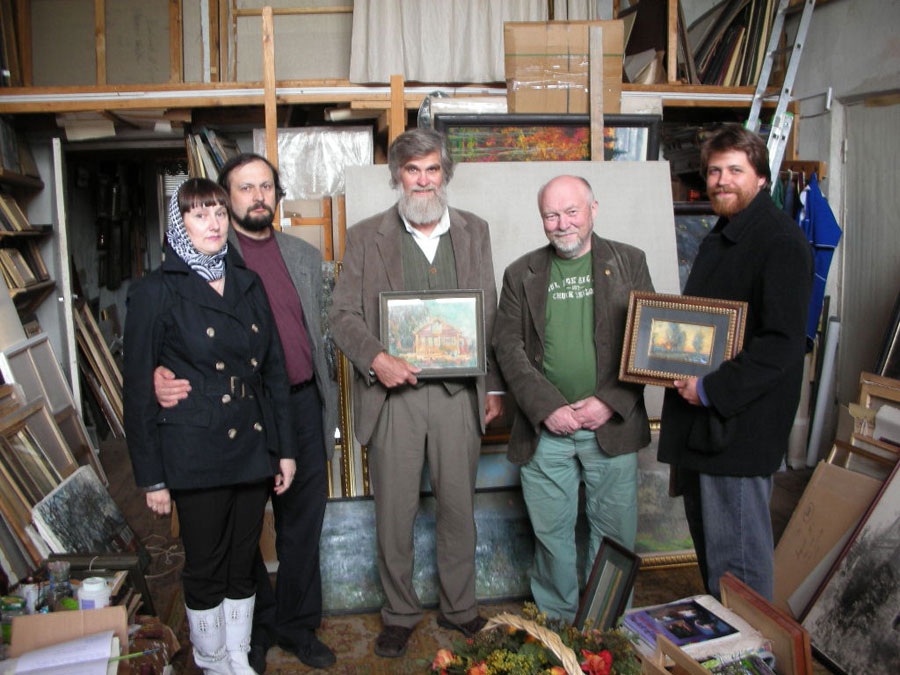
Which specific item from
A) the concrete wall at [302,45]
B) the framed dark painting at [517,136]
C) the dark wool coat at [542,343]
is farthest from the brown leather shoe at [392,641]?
the concrete wall at [302,45]

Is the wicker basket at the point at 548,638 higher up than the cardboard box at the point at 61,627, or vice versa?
the wicker basket at the point at 548,638

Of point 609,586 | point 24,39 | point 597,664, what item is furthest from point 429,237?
point 24,39

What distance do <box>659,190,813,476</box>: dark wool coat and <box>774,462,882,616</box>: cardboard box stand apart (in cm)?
97

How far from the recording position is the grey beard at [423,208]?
2553 mm

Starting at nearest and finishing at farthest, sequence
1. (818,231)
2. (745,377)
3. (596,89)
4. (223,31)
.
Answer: (745,377) < (596,89) < (818,231) < (223,31)

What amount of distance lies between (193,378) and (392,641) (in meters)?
1.22

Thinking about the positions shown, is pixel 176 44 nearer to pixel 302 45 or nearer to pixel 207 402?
pixel 302 45

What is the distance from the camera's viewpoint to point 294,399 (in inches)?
98.5

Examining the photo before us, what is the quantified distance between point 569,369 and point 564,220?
48 cm

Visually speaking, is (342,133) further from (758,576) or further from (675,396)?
(758,576)

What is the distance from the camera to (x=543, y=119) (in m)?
3.51

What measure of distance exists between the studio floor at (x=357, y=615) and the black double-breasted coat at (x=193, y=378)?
2.96 ft

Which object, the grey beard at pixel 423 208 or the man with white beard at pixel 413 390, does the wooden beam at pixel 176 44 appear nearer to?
the man with white beard at pixel 413 390

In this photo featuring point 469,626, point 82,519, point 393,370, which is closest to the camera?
point 393,370
